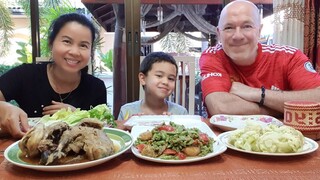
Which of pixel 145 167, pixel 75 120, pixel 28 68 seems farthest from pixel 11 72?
pixel 145 167

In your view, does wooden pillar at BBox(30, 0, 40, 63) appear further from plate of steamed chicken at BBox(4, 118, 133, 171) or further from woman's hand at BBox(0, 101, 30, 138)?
plate of steamed chicken at BBox(4, 118, 133, 171)

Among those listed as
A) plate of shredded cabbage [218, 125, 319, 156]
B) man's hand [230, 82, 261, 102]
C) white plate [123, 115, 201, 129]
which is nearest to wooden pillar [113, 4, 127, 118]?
man's hand [230, 82, 261, 102]

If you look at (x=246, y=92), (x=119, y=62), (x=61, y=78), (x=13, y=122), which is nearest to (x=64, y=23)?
(x=61, y=78)

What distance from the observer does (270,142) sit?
0.75 metres

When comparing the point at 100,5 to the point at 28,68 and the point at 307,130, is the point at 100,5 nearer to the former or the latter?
the point at 28,68

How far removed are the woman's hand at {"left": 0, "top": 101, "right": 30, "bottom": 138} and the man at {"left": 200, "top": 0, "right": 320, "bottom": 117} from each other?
87cm

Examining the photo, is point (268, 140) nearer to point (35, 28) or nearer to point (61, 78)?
point (61, 78)

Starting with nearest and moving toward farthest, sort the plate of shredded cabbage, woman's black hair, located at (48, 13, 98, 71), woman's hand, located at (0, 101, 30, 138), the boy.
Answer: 1. the plate of shredded cabbage
2. woman's hand, located at (0, 101, 30, 138)
3. woman's black hair, located at (48, 13, 98, 71)
4. the boy

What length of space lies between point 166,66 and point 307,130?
1.01 m

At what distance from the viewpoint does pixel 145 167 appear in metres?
0.70

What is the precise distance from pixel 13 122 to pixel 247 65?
1.31 m

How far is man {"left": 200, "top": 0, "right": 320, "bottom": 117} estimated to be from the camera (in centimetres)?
151

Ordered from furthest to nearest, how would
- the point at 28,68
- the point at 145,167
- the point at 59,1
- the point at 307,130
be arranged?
the point at 59,1 < the point at 28,68 < the point at 307,130 < the point at 145,167

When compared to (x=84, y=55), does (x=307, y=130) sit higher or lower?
lower
